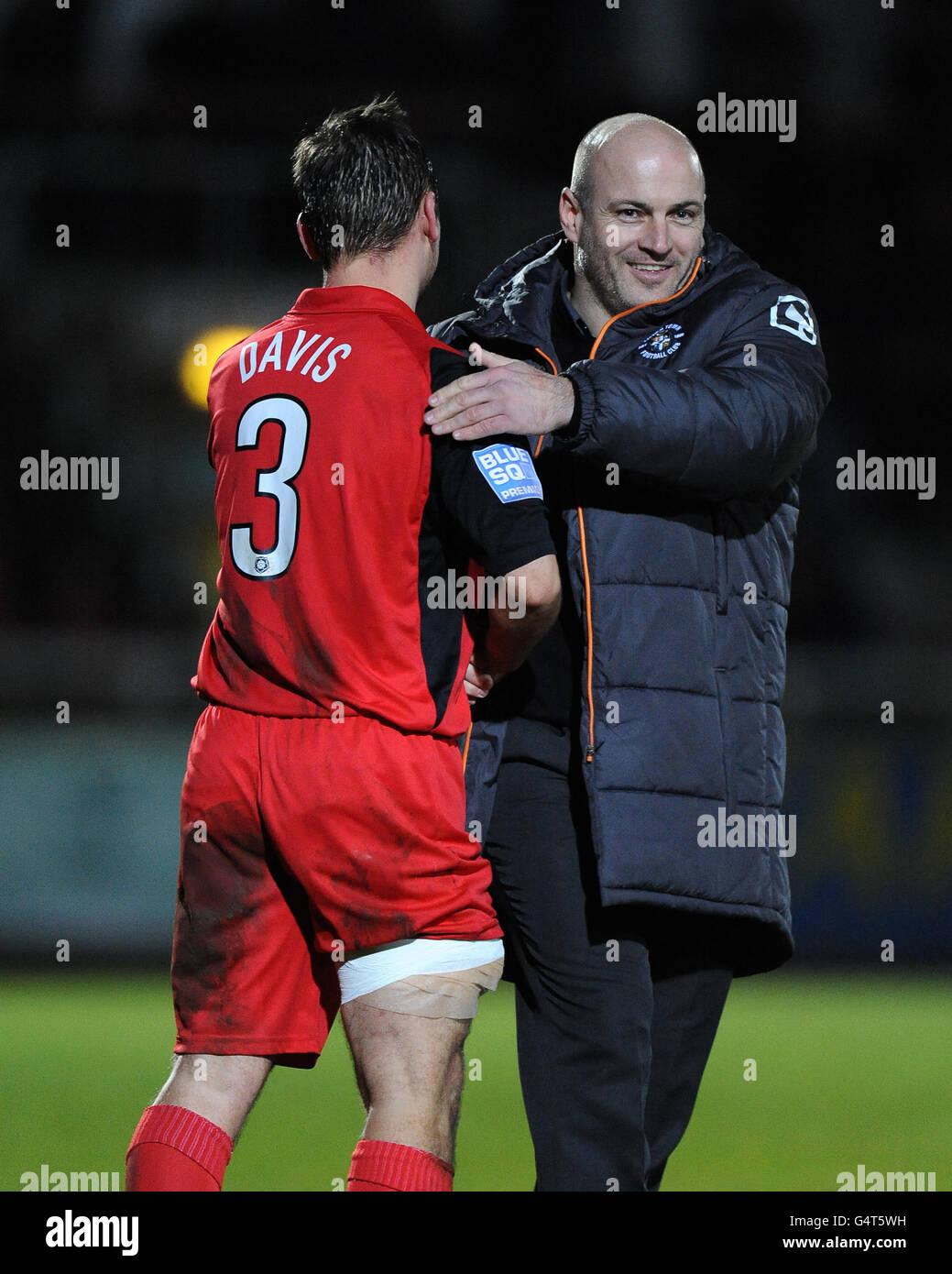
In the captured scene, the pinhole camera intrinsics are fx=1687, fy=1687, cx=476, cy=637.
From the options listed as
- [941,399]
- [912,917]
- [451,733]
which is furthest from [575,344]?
[941,399]

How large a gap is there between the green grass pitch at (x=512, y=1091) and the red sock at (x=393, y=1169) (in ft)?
4.42

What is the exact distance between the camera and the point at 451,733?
2.37 m

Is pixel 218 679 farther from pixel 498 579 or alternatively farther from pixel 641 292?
pixel 641 292

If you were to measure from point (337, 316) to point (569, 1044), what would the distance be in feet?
4.08

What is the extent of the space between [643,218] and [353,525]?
1.07 meters

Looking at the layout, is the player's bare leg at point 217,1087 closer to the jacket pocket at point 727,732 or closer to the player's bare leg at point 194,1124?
the player's bare leg at point 194,1124

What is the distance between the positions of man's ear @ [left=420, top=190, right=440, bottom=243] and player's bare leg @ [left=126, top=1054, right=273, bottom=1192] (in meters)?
1.21

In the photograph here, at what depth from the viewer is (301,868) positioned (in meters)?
2.26

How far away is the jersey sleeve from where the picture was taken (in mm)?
2287

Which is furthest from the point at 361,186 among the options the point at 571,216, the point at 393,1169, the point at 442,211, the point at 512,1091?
the point at 442,211

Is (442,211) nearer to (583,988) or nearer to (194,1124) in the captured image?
(583,988)

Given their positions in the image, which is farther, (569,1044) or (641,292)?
(641,292)

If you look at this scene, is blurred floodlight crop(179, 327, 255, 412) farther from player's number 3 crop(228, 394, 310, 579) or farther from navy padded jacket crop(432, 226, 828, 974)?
player's number 3 crop(228, 394, 310, 579)
